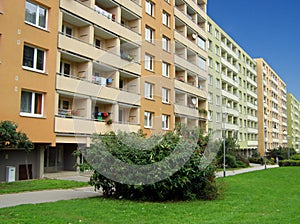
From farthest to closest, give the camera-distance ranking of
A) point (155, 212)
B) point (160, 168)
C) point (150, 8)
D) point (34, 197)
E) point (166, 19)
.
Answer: point (166, 19)
point (150, 8)
point (34, 197)
point (160, 168)
point (155, 212)

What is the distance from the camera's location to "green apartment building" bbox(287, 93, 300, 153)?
112 meters

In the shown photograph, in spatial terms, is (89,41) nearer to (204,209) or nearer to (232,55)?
(204,209)

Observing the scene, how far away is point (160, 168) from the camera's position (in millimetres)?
10758

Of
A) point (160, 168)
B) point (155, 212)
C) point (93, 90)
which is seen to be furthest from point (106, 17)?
point (155, 212)

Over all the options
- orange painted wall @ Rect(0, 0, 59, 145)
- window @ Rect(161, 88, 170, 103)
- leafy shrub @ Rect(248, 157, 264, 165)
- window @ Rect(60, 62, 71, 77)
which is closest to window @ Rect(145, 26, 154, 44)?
window @ Rect(161, 88, 170, 103)

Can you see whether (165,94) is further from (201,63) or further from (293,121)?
(293,121)

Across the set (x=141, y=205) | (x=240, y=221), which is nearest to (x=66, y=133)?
(x=141, y=205)

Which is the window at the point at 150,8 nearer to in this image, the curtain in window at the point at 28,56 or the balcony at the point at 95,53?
the balcony at the point at 95,53

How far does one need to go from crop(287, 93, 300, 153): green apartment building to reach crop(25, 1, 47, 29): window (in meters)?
100

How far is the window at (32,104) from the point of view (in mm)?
18938

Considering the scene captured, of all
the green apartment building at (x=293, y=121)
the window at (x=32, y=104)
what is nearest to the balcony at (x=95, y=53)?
the window at (x=32, y=104)

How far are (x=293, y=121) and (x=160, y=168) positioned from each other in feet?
385

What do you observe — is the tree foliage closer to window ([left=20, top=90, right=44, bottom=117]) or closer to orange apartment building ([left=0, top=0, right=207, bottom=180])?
orange apartment building ([left=0, top=0, right=207, bottom=180])

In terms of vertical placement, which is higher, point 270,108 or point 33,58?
point 270,108
